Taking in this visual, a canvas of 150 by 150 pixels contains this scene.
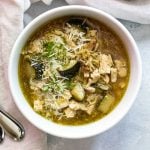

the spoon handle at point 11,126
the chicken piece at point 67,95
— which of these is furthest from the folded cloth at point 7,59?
the chicken piece at point 67,95

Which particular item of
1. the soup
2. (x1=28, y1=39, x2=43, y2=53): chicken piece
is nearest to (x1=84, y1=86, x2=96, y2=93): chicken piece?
the soup

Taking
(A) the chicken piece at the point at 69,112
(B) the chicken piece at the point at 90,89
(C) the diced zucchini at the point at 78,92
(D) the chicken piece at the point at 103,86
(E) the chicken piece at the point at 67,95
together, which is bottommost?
(A) the chicken piece at the point at 69,112

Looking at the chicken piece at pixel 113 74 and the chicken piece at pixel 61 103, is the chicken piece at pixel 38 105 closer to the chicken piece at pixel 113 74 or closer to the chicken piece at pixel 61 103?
the chicken piece at pixel 61 103

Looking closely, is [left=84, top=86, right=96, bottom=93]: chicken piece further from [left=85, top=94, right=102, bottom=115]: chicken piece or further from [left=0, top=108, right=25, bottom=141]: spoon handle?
[left=0, top=108, right=25, bottom=141]: spoon handle

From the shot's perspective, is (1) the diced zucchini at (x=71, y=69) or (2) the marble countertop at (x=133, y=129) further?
(2) the marble countertop at (x=133, y=129)

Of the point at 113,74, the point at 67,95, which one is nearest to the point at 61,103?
the point at 67,95

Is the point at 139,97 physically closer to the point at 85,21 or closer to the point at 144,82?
the point at 144,82

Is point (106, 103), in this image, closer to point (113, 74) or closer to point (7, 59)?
point (113, 74)
